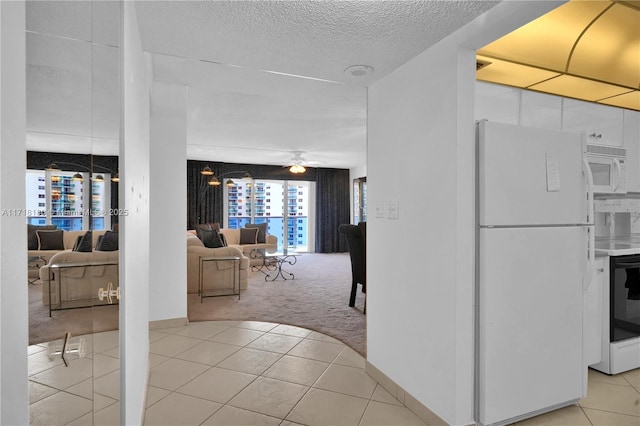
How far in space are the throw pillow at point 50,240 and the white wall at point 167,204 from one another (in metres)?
3.24

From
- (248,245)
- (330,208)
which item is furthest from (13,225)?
(330,208)

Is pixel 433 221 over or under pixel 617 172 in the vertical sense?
under

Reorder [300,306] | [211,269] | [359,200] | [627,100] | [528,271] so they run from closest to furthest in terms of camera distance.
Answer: [528,271]
[627,100]
[300,306]
[211,269]
[359,200]

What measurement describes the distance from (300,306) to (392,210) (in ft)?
8.85

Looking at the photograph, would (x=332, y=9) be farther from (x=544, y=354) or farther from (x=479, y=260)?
(x=544, y=354)

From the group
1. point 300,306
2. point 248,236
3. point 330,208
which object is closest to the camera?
point 300,306

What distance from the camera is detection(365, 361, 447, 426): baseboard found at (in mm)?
2076

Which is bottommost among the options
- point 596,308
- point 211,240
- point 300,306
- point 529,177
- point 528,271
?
point 300,306

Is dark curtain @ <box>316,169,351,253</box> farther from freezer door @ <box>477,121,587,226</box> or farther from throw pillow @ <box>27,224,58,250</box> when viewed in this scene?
throw pillow @ <box>27,224,58,250</box>

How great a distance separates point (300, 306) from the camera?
4738 millimetres

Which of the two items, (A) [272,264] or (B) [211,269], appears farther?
(A) [272,264]

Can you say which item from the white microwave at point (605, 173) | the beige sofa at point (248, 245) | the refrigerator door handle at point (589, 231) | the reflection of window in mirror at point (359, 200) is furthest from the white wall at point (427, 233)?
the reflection of window in mirror at point (359, 200)

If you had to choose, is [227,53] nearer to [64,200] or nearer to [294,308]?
[64,200]

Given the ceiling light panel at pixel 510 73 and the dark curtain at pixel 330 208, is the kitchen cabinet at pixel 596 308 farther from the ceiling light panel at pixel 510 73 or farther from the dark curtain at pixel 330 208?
the dark curtain at pixel 330 208
